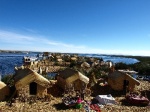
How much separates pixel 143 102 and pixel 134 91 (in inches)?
243

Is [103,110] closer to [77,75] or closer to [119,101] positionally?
[119,101]

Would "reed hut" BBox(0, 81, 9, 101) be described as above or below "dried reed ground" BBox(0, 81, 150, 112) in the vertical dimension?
above

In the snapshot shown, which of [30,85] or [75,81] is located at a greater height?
[75,81]

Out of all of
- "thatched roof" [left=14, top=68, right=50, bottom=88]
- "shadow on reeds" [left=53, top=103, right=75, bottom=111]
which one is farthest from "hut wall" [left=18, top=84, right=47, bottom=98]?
"shadow on reeds" [left=53, top=103, right=75, bottom=111]

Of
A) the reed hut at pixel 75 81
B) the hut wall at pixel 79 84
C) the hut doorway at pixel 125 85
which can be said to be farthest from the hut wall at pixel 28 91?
the hut doorway at pixel 125 85

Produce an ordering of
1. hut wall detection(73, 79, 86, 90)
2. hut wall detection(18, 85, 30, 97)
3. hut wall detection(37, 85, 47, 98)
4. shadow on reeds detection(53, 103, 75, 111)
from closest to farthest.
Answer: shadow on reeds detection(53, 103, 75, 111) < hut wall detection(18, 85, 30, 97) < hut wall detection(37, 85, 47, 98) < hut wall detection(73, 79, 86, 90)

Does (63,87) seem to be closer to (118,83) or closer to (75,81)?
(75,81)

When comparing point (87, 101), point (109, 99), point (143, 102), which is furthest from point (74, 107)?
point (143, 102)

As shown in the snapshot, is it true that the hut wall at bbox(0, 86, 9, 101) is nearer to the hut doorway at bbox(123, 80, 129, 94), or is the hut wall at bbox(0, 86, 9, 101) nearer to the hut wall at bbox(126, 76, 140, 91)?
the hut doorway at bbox(123, 80, 129, 94)

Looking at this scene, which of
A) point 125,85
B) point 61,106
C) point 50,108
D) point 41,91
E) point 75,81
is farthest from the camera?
point 125,85

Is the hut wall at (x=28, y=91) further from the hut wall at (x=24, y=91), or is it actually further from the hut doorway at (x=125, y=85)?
the hut doorway at (x=125, y=85)

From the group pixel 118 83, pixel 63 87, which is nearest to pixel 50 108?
pixel 63 87

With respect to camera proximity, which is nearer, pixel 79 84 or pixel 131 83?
pixel 79 84

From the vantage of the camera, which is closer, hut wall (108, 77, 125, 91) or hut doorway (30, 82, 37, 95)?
hut doorway (30, 82, 37, 95)
